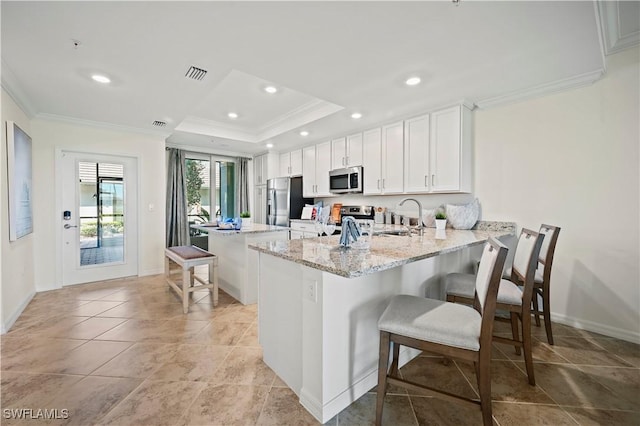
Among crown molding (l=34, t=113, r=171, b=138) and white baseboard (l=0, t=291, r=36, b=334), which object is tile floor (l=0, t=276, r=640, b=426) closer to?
white baseboard (l=0, t=291, r=36, b=334)

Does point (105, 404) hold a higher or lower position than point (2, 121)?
lower

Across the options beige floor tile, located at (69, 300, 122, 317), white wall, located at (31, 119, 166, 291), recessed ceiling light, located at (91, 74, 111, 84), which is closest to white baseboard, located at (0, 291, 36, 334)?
beige floor tile, located at (69, 300, 122, 317)

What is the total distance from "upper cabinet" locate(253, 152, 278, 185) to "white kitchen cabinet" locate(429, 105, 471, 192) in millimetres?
3574

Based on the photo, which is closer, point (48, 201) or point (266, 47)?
point (266, 47)

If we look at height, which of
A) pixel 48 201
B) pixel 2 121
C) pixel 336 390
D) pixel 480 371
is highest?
pixel 2 121

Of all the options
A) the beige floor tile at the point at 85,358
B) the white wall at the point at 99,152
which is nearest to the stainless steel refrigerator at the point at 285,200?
the white wall at the point at 99,152

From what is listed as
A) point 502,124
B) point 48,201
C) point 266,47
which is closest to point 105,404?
point 266,47

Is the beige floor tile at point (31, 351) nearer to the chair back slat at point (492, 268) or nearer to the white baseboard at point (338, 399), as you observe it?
the white baseboard at point (338, 399)

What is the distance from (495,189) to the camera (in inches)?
124

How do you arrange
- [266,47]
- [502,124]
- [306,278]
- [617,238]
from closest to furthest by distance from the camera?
[306,278], [266,47], [617,238], [502,124]

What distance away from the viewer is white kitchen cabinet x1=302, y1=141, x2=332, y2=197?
4.91 metres

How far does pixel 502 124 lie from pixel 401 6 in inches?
85.0

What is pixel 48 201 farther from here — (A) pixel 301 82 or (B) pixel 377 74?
(B) pixel 377 74

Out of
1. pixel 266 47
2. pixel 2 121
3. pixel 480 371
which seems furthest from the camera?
pixel 2 121
